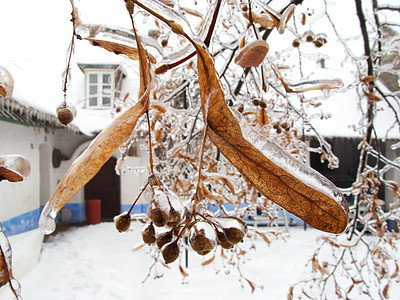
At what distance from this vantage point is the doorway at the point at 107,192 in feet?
31.2

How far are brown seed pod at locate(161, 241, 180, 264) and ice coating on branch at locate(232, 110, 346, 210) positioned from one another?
172 millimetres

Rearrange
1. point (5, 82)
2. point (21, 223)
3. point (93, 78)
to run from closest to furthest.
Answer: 1. point (5, 82)
2. point (21, 223)
3. point (93, 78)

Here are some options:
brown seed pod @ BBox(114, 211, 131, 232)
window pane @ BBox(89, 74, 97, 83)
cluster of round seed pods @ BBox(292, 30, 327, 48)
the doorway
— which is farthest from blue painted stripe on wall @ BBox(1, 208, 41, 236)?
brown seed pod @ BBox(114, 211, 131, 232)

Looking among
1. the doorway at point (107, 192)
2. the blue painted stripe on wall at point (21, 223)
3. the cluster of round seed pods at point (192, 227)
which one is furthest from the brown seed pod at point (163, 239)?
the doorway at point (107, 192)

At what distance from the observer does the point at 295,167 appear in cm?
34

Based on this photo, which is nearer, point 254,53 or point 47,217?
point 47,217

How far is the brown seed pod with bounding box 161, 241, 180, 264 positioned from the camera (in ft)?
1.30

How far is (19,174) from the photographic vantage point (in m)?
0.40

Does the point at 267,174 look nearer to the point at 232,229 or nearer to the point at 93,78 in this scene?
the point at 232,229

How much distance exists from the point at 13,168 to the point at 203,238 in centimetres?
26

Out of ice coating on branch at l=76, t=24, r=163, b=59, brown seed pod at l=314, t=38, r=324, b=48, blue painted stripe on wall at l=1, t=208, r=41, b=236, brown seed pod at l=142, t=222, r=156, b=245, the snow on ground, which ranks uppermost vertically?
brown seed pod at l=314, t=38, r=324, b=48

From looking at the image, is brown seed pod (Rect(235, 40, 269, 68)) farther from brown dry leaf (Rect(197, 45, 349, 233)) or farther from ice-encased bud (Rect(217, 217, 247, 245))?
ice-encased bud (Rect(217, 217, 247, 245))

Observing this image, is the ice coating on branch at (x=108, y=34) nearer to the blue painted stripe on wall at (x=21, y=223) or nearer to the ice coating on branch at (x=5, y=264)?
the ice coating on branch at (x=5, y=264)

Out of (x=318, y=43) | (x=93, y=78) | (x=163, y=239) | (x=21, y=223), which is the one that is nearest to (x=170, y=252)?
(x=163, y=239)
